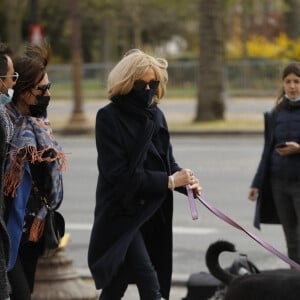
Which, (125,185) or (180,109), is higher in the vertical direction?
(125,185)

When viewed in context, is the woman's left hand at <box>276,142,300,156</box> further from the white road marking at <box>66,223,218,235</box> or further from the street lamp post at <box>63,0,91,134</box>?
the street lamp post at <box>63,0,91,134</box>

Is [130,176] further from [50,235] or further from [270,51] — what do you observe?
[270,51]

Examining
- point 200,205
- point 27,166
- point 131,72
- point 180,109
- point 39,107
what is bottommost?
Answer: point 180,109

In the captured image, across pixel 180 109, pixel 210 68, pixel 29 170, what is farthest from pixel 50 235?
pixel 180 109

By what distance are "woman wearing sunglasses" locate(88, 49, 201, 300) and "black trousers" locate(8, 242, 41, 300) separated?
1.18 feet

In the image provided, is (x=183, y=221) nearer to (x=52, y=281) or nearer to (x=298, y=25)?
(x=52, y=281)

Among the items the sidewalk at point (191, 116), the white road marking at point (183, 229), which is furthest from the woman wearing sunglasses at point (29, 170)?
the sidewalk at point (191, 116)

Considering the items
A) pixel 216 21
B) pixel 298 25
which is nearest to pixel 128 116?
pixel 216 21

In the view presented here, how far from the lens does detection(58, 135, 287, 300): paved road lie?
8.91 meters

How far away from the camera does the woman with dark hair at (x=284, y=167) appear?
670 centimetres

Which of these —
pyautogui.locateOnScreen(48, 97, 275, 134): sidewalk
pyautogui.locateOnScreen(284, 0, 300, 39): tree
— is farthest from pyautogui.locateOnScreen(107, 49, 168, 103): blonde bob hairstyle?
pyautogui.locateOnScreen(284, 0, 300, 39): tree

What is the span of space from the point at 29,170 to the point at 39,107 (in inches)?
14.8

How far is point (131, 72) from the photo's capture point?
5.29 m

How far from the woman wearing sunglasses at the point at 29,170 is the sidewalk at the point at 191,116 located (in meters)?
15.9
